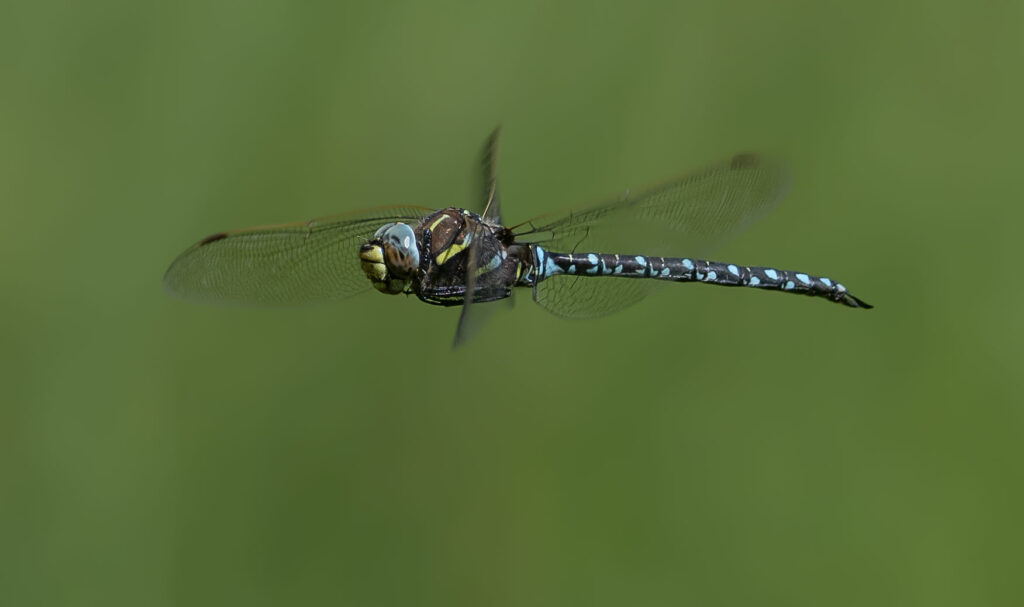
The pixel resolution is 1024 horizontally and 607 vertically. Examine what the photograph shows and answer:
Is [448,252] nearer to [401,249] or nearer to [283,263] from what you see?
[401,249]

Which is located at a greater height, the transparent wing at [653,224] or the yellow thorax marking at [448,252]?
the transparent wing at [653,224]

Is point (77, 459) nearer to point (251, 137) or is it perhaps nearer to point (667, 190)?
point (251, 137)

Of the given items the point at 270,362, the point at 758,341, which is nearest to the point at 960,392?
the point at 758,341

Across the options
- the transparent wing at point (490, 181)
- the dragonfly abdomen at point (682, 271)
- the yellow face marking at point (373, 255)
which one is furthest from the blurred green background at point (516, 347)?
the yellow face marking at point (373, 255)

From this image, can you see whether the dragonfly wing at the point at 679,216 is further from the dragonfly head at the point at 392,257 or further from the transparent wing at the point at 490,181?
the dragonfly head at the point at 392,257

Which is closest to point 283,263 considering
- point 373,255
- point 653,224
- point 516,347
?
point 373,255

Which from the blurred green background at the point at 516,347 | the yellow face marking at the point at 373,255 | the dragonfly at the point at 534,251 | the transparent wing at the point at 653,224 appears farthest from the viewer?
the blurred green background at the point at 516,347

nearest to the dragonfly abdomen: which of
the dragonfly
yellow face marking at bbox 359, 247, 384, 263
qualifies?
the dragonfly
